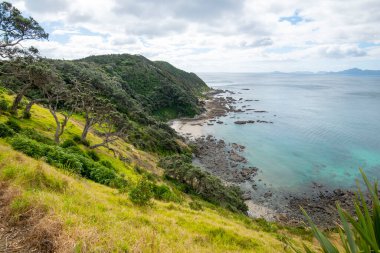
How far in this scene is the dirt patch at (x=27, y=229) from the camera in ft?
17.8

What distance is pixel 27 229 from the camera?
19.5ft

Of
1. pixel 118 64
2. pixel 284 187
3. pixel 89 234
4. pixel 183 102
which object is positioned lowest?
pixel 284 187

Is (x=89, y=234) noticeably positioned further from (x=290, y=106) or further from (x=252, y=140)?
(x=290, y=106)

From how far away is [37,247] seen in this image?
5.53 meters

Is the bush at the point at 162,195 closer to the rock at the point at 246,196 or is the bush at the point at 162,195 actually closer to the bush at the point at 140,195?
the bush at the point at 140,195

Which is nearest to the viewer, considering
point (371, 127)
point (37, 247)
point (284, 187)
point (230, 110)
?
point (37, 247)

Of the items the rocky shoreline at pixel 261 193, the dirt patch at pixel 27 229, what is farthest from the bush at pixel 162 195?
the dirt patch at pixel 27 229

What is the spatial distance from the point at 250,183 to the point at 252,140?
28589mm

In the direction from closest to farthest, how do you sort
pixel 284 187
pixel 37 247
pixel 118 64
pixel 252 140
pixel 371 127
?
pixel 37 247, pixel 284 187, pixel 252 140, pixel 371 127, pixel 118 64

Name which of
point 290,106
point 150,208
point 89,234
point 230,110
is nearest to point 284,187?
point 150,208

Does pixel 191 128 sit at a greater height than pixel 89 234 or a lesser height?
lesser

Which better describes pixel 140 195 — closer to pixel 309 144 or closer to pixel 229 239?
pixel 229 239

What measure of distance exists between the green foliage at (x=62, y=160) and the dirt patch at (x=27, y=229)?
369 inches

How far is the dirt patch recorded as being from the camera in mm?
5418
